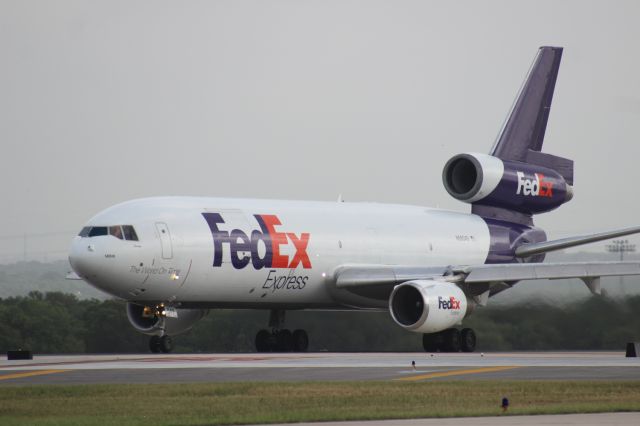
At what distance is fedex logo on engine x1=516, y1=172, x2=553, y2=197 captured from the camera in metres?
42.4

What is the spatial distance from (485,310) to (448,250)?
2453mm

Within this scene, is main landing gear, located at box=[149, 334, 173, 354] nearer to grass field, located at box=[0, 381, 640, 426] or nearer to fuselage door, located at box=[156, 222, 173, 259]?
fuselage door, located at box=[156, 222, 173, 259]

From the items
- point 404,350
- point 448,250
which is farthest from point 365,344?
point 448,250

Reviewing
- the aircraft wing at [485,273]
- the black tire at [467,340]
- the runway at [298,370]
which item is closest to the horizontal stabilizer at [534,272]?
the aircraft wing at [485,273]

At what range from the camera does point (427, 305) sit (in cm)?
3403

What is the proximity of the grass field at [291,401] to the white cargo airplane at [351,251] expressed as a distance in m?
12.6

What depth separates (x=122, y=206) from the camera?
33.8m

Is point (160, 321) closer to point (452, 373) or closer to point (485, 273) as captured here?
point (485, 273)

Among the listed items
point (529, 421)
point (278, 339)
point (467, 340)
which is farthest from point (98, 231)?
point (529, 421)

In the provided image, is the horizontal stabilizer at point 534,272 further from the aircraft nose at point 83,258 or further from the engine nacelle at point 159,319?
the aircraft nose at point 83,258

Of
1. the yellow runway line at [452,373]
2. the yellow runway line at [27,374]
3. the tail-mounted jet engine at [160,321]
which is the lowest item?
the yellow runway line at [452,373]

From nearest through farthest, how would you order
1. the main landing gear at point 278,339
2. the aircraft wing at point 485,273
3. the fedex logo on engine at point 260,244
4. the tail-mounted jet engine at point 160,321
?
the tail-mounted jet engine at point 160,321
the fedex logo on engine at point 260,244
the aircraft wing at point 485,273
the main landing gear at point 278,339

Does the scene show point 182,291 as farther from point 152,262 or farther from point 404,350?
point 404,350

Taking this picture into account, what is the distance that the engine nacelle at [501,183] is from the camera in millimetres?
41500
